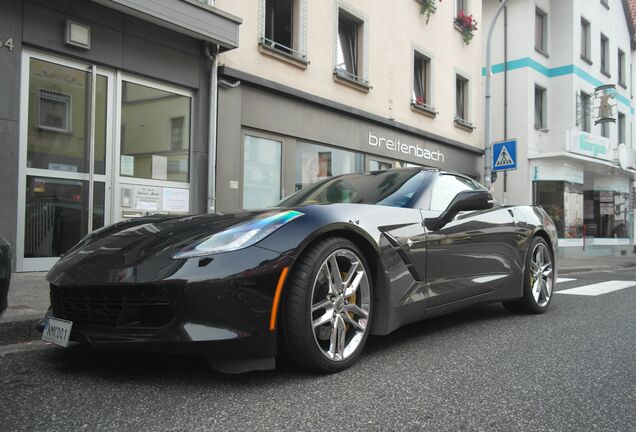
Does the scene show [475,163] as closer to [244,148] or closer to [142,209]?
[244,148]

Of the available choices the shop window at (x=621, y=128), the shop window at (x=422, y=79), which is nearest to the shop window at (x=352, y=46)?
the shop window at (x=422, y=79)

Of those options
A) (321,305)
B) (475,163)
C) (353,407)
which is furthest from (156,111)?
(475,163)

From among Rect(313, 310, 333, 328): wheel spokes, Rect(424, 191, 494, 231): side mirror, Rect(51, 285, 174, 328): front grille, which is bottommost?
Rect(313, 310, 333, 328): wheel spokes

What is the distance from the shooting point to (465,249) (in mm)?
3705

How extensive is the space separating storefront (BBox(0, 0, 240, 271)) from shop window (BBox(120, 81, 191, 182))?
0.05 ft

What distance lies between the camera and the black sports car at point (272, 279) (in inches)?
93.6

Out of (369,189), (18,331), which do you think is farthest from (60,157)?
(369,189)

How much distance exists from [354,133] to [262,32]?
3112 millimetres

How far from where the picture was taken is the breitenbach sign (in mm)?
11992

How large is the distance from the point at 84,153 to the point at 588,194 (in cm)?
1922

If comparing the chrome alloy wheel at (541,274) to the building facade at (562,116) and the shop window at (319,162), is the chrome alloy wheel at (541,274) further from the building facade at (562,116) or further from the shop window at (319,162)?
the building facade at (562,116)

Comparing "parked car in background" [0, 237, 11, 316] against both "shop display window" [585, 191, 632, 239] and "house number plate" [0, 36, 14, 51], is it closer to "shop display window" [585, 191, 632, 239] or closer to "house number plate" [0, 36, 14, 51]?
"house number plate" [0, 36, 14, 51]

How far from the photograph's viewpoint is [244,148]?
898 cm

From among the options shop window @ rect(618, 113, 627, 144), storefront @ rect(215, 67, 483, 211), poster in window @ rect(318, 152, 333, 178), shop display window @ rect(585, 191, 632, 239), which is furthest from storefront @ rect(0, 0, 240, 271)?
shop window @ rect(618, 113, 627, 144)
